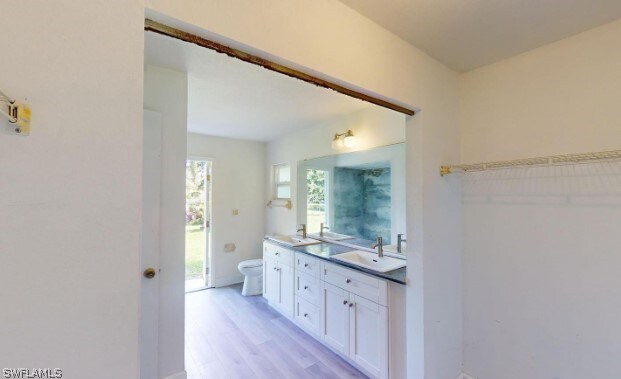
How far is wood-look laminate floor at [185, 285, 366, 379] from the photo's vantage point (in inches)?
81.9

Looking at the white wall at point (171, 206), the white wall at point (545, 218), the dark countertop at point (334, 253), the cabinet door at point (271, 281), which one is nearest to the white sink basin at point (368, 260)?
the dark countertop at point (334, 253)

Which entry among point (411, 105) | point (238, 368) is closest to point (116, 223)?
point (411, 105)

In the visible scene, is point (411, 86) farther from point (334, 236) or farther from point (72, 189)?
point (334, 236)

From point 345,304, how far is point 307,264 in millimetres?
594

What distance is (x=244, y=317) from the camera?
2996mm

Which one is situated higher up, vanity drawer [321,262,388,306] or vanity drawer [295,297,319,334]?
vanity drawer [321,262,388,306]

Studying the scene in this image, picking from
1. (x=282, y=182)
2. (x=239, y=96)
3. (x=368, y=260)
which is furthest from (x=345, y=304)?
(x=282, y=182)

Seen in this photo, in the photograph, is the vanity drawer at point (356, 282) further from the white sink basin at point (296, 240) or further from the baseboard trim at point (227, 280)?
the baseboard trim at point (227, 280)

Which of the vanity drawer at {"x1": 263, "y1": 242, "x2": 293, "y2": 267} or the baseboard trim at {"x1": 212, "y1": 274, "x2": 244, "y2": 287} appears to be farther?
the baseboard trim at {"x1": 212, "y1": 274, "x2": 244, "y2": 287}

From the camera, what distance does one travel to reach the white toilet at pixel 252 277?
3627 mm

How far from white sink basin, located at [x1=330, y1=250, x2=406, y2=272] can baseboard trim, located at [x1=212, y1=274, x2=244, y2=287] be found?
2392 millimetres

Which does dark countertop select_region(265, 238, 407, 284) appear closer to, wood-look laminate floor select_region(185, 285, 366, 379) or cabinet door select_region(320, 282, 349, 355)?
cabinet door select_region(320, 282, 349, 355)

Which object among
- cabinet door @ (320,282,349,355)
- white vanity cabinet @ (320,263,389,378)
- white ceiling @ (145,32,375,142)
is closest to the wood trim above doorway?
white ceiling @ (145,32,375,142)

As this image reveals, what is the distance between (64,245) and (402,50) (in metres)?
1.72
